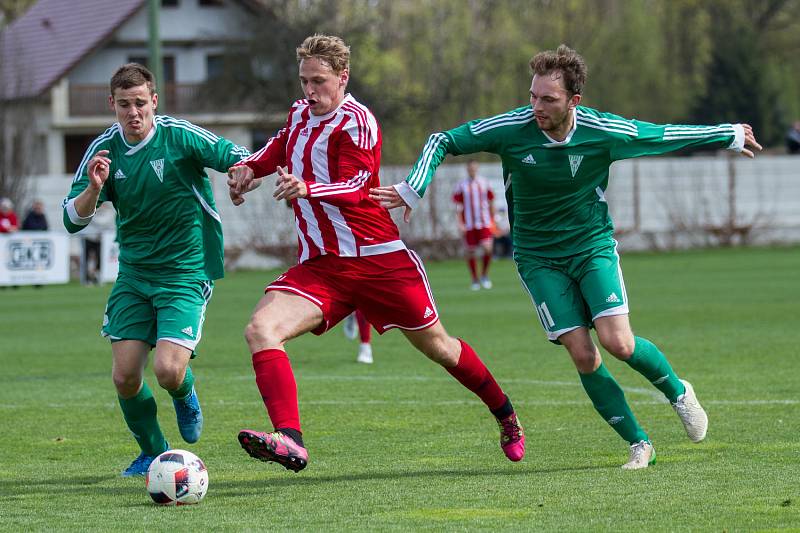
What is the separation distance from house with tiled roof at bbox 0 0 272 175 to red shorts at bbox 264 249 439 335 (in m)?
39.8

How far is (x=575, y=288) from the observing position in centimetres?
717

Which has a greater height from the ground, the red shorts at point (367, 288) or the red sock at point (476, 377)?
the red shorts at point (367, 288)

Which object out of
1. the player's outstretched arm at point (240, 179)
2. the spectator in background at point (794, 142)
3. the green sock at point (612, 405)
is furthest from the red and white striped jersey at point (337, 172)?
the spectator in background at point (794, 142)

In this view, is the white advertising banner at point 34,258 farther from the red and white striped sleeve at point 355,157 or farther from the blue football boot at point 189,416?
the red and white striped sleeve at point 355,157

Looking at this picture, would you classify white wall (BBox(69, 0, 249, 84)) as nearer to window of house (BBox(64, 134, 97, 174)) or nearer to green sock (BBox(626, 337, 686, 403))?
window of house (BBox(64, 134, 97, 174))

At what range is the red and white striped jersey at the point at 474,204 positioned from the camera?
80.6ft

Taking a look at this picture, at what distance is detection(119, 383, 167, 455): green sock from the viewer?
23.5ft

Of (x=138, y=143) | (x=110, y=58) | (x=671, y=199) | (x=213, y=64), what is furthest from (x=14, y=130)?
(x=138, y=143)

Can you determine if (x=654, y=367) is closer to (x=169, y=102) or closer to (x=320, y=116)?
(x=320, y=116)

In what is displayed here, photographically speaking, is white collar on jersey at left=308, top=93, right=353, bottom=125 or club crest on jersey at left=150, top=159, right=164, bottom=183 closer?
white collar on jersey at left=308, top=93, right=353, bottom=125

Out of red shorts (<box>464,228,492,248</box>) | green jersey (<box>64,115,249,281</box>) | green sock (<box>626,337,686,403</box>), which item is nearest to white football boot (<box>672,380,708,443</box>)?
green sock (<box>626,337,686,403</box>)

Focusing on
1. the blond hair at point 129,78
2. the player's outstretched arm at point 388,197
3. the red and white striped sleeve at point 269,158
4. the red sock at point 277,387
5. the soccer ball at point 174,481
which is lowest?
the soccer ball at point 174,481

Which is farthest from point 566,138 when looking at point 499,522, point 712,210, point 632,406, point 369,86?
point 369,86

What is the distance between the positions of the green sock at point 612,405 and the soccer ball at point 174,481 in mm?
2106
